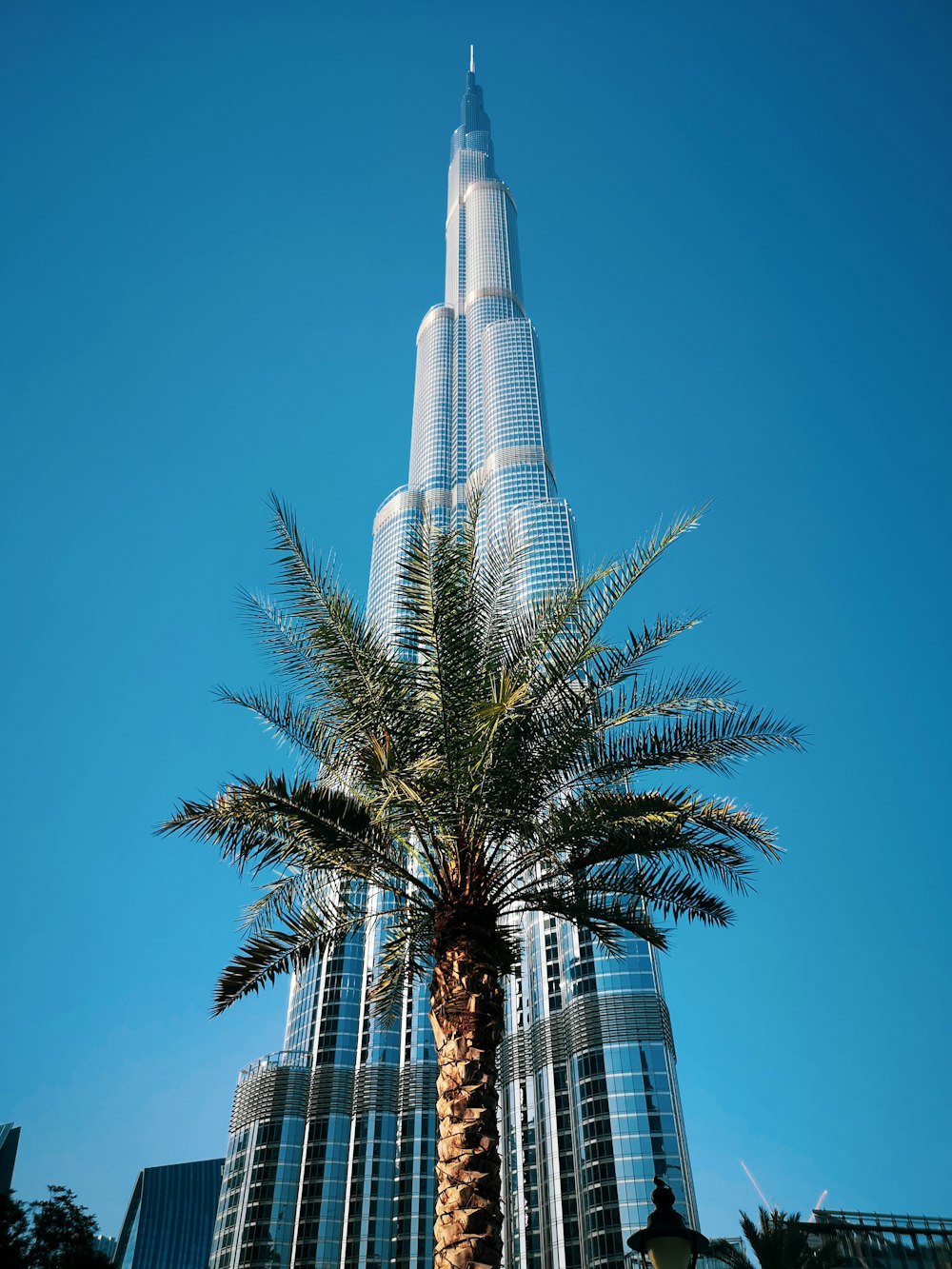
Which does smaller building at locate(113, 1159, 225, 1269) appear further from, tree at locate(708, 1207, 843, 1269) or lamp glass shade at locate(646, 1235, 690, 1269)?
lamp glass shade at locate(646, 1235, 690, 1269)

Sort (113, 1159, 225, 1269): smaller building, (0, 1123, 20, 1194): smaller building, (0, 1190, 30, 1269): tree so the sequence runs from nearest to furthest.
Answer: (0, 1190, 30, 1269): tree, (0, 1123, 20, 1194): smaller building, (113, 1159, 225, 1269): smaller building

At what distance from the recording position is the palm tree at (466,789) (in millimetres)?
12586

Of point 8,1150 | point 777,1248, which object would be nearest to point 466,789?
point 777,1248

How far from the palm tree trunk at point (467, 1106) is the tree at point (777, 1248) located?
75.2 ft

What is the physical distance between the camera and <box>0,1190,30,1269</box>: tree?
28.4 m

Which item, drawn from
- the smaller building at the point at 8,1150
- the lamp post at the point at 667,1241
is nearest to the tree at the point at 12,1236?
the lamp post at the point at 667,1241

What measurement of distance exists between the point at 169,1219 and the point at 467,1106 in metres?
216

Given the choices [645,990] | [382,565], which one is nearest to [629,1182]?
[645,990]

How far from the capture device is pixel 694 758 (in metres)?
13.5

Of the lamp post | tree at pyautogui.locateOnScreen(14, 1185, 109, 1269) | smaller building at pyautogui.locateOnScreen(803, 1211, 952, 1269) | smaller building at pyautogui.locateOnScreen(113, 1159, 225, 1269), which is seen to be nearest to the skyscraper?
smaller building at pyautogui.locateOnScreen(803, 1211, 952, 1269)

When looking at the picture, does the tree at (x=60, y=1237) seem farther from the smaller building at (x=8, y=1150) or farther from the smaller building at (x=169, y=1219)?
the smaller building at (x=169, y=1219)

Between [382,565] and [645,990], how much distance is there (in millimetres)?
108440

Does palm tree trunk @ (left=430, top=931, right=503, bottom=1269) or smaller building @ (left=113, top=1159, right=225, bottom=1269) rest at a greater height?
smaller building @ (left=113, top=1159, right=225, bottom=1269)

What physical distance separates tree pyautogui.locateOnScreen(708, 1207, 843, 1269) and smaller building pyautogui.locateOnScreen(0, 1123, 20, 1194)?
135820 millimetres
